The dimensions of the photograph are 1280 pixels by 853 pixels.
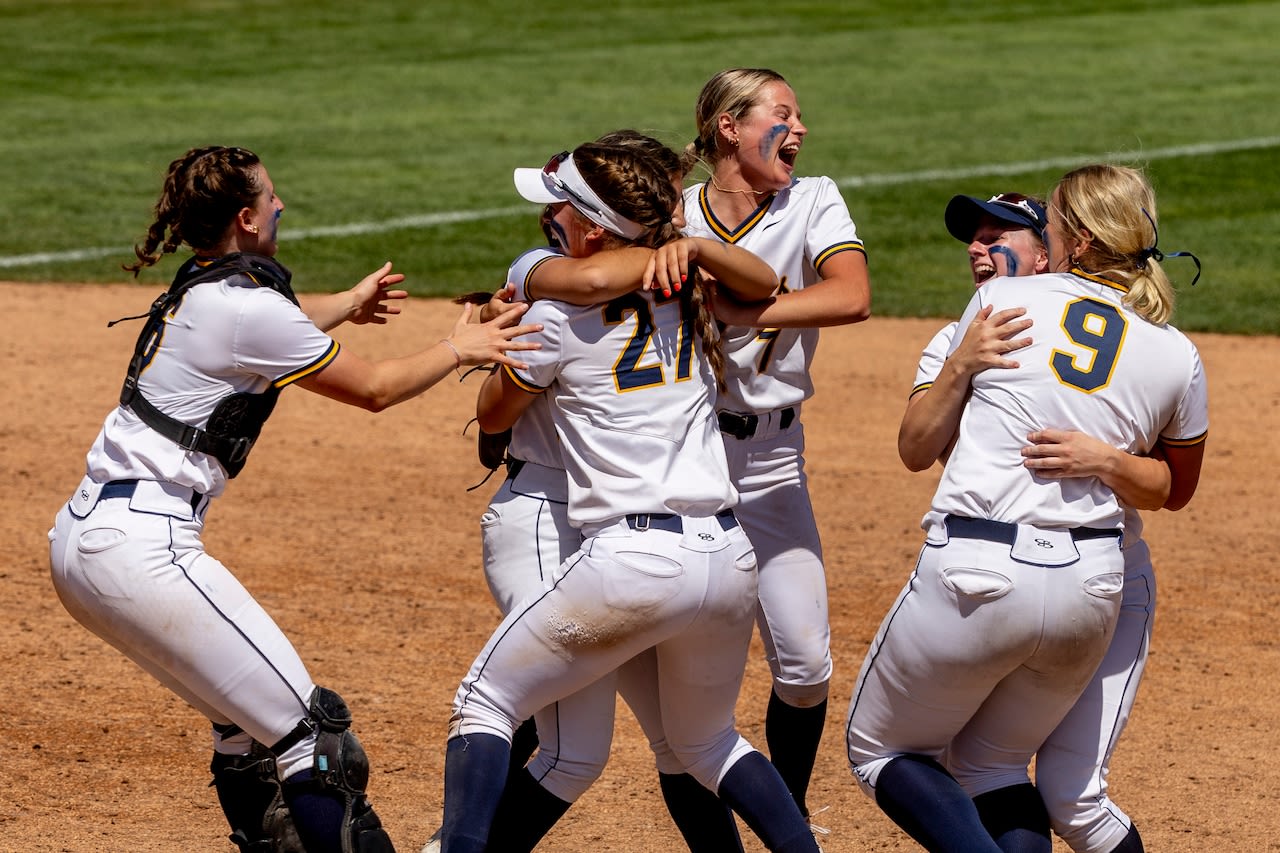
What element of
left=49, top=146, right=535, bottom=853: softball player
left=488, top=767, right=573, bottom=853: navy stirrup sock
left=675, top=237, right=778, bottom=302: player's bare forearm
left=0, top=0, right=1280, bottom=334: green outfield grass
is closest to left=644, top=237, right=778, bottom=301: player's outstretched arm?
left=675, top=237, right=778, bottom=302: player's bare forearm

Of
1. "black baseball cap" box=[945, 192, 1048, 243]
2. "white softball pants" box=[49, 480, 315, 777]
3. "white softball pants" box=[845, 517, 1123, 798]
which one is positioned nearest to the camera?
"white softball pants" box=[845, 517, 1123, 798]

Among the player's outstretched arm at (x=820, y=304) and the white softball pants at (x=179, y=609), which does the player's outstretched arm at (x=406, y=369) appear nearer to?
the white softball pants at (x=179, y=609)

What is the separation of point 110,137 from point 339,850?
13.0 metres

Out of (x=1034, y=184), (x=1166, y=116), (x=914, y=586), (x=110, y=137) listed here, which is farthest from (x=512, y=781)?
(x=1166, y=116)

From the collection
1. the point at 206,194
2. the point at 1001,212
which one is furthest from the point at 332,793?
the point at 1001,212

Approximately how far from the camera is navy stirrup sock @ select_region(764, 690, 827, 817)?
4.71 meters

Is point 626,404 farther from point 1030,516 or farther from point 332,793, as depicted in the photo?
point 332,793

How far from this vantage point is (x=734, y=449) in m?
4.61

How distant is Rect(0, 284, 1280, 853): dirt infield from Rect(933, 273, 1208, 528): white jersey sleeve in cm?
150

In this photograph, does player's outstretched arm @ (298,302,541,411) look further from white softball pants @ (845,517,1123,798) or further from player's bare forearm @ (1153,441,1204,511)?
player's bare forearm @ (1153,441,1204,511)

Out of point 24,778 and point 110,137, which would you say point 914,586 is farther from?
point 110,137

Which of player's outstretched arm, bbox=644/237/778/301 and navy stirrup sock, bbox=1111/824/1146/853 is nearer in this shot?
player's outstretched arm, bbox=644/237/778/301

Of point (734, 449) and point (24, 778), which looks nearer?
point (734, 449)

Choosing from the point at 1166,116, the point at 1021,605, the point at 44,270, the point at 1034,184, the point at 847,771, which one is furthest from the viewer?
the point at 1166,116
